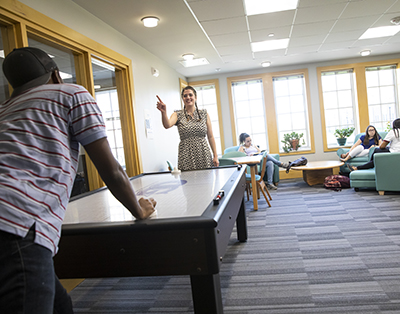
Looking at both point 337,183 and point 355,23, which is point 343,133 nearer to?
point 337,183

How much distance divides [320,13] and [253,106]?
412 cm

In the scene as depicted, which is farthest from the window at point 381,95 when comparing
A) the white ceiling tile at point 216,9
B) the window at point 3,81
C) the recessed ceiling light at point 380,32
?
the window at point 3,81

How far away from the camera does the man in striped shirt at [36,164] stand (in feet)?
2.91

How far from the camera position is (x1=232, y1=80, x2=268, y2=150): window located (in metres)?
8.65

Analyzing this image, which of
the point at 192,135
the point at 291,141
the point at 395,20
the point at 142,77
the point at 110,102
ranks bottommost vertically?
the point at 291,141

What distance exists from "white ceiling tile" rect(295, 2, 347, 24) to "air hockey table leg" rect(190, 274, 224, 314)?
13.1ft

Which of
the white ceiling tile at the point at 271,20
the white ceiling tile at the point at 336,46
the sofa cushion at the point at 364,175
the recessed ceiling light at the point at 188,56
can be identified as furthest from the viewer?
the white ceiling tile at the point at 336,46

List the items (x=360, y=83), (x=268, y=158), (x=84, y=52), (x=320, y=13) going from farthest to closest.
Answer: (x=360, y=83), (x=268, y=158), (x=320, y=13), (x=84, y=52)

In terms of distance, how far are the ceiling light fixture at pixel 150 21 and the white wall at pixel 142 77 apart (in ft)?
1.64

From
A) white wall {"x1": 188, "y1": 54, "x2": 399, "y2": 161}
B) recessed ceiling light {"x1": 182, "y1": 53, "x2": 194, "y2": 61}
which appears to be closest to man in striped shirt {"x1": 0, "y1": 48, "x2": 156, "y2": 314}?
recessed ceiling light {"x1": 182, "y1": 53, "x2": 194, "y2": 61}

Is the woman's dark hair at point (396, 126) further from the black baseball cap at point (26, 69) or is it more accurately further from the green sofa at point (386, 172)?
the black baseball cap at point (26, 69)

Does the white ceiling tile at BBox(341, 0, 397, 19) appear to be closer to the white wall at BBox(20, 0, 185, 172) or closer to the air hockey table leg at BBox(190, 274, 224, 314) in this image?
the white wall at BBox(20, 0, 185, 172)

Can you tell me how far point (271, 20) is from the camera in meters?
4.72

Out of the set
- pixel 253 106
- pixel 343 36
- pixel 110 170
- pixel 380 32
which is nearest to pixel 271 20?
pixel 343 36
